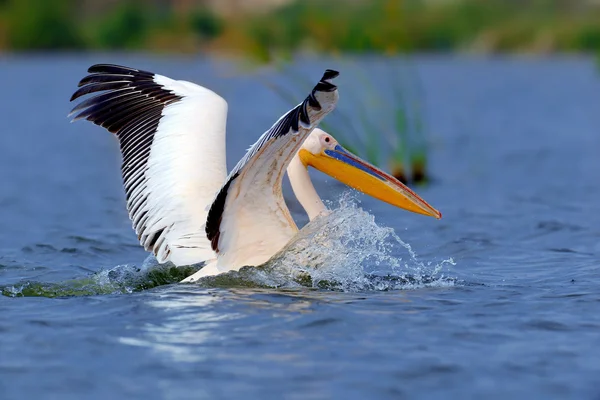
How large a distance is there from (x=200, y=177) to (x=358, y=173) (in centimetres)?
100

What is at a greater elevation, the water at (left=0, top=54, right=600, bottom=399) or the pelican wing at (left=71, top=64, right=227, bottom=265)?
the pelican wing at (left=71, top=64, right=227, bottom=265)

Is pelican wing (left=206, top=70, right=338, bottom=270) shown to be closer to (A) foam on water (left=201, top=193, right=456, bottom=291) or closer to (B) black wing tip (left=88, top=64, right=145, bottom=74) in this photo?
(A) foam on water (left=201, top=193, right=456, bottom=291)

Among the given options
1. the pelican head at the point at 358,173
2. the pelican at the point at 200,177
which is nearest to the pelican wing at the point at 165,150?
the pelican at the point at 200,177

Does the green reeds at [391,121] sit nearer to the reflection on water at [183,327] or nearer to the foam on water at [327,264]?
the foam on water at [327,264]

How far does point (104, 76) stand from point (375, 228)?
7.27ft

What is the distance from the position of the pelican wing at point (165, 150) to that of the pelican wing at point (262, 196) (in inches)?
13.7

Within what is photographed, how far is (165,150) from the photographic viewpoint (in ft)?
22.7

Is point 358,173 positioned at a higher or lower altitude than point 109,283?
higher

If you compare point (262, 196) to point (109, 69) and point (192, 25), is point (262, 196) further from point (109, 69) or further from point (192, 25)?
point (192, 25)

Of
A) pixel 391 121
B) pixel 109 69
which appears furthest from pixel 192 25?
pixel 109 69

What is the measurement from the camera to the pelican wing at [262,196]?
5312 mm

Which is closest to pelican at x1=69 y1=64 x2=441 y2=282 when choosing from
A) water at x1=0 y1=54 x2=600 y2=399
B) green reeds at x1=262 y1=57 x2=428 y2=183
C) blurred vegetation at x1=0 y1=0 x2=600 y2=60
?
water at x1=0 y1=54 x2=600 y2=399

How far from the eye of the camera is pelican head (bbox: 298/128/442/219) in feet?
21.4

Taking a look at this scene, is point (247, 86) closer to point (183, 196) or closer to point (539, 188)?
point (539, 188)
